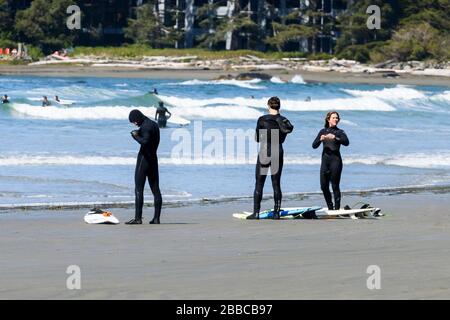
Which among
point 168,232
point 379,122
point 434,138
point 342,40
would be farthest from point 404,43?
point 168,232

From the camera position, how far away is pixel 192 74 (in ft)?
244

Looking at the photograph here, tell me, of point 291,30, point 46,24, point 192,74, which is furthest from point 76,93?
point 46,24

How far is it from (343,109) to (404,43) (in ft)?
123

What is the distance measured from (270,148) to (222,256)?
3.44 metres

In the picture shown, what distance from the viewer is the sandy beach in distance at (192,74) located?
72.1 meters

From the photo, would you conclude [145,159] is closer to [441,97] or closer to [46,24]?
[441,97]

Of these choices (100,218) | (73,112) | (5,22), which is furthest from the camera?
(5,22)

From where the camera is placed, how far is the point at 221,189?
1778 centimetres

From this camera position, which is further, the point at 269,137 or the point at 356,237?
the point at 269,137

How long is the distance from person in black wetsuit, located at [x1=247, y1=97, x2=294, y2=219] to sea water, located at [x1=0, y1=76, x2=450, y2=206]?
8.92 ft

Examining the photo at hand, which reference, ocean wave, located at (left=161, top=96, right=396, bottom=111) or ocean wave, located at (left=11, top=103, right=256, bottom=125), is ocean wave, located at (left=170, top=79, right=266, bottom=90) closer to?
ocean wave, located at (left=161, top=96, right=396, bottom=111)

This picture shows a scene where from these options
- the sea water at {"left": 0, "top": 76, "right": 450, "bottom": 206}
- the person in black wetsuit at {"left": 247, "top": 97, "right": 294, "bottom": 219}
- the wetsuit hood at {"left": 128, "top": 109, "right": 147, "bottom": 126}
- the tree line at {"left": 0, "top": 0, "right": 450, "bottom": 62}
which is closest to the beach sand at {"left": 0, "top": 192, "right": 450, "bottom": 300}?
the person in black wetsuit at {"left": 247, "top": 97, "right": 294, "bottom": 219}

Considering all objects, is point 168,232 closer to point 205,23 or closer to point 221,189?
point 221,189

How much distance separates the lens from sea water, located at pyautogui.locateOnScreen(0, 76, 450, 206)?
18.0 m
